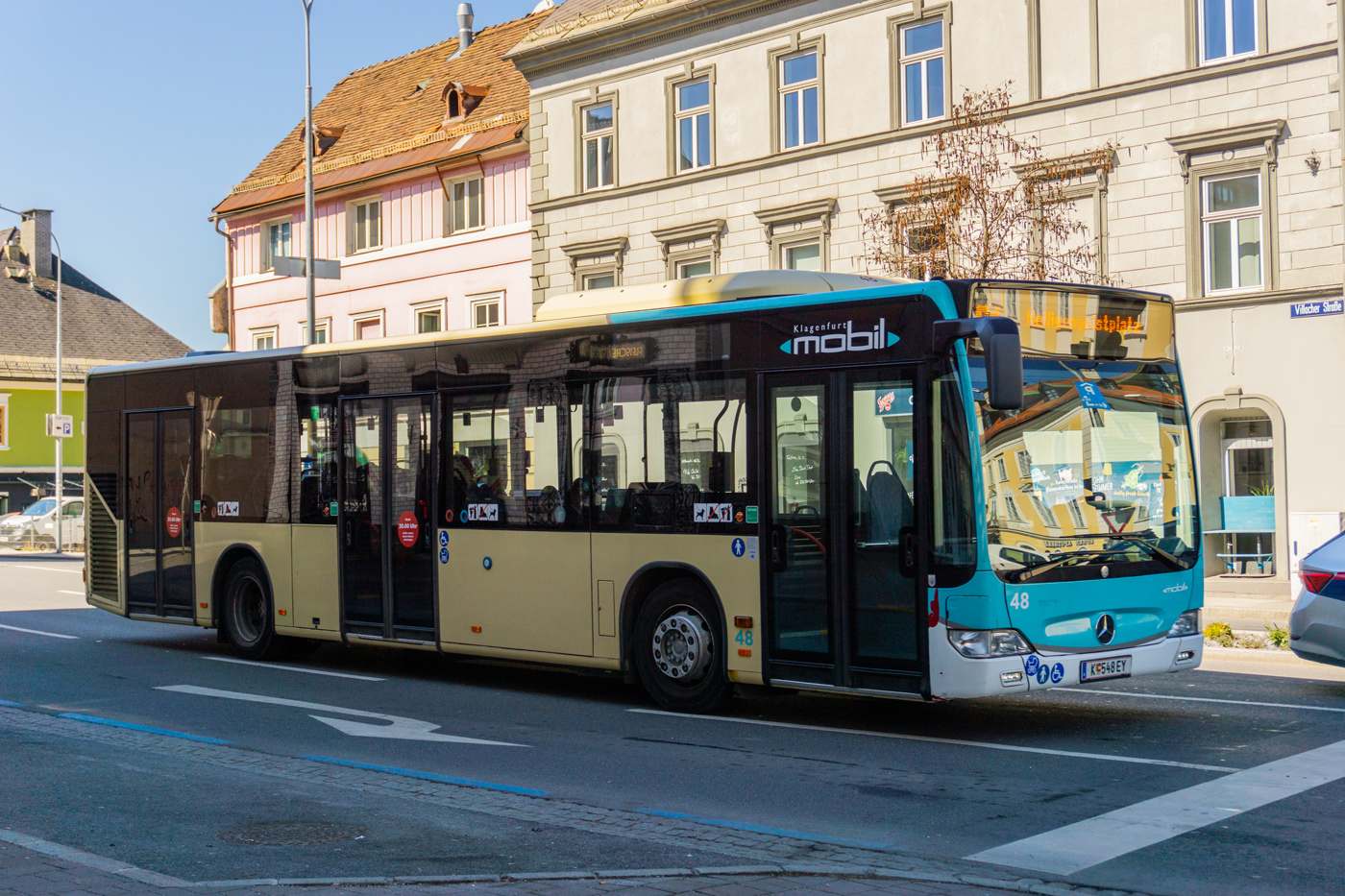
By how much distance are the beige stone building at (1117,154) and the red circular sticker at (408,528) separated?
14223mm

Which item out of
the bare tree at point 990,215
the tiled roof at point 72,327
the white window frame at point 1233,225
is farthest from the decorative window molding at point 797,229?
the tiled roof at point 72,327

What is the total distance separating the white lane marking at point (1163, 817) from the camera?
21.6 feet

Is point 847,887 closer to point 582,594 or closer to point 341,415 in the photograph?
point 582,594

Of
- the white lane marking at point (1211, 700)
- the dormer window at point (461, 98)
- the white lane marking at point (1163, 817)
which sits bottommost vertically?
the white lane marking at point (1211, 700)

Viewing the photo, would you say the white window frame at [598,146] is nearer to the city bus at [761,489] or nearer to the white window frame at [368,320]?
the white window frame at [368,320]

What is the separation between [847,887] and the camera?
6.01m

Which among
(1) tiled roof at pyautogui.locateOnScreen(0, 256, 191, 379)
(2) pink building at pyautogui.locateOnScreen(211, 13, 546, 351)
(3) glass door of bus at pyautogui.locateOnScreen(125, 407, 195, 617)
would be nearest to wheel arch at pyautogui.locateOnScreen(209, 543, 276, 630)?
(3) glass door of bus at pyautogui.locateOnScreen(125, 407, 195, 617)

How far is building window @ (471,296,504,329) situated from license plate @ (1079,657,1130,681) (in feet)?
83.4

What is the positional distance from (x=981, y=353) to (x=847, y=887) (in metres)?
4.20

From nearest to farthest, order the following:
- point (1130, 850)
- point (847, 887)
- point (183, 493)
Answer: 1. point (847, 887)
2. point (1130, 850)
3. point (183, 493)

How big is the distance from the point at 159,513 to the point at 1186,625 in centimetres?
1057

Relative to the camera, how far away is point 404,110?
3934cm

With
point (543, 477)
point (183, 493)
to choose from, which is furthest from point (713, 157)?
point (543, 477)

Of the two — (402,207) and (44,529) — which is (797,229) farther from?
(44,529)
